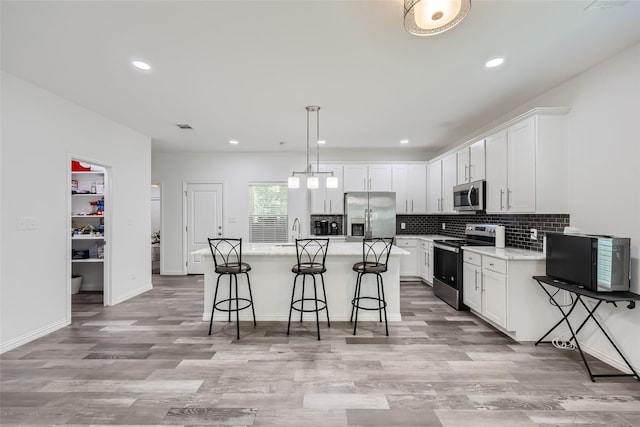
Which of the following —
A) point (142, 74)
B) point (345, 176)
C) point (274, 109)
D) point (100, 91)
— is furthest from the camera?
point (345, 176)

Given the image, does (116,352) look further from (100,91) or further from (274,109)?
(274,109)

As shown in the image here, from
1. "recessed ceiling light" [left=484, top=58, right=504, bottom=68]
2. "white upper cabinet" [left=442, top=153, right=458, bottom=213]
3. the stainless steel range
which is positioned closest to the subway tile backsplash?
the stainless steel range

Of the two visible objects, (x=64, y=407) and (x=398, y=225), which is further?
(x=398, y=225)

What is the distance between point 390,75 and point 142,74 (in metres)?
2.43

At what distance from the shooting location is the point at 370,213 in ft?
18.8

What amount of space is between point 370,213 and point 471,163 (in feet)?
6.55

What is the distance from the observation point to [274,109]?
3838mm

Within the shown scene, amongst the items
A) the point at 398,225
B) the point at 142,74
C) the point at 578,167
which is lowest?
the point at 398,225

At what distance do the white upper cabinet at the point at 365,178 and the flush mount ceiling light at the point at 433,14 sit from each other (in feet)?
13.6

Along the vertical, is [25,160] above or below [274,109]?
below

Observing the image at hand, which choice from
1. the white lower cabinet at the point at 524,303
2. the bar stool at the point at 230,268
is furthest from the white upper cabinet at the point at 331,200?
the white lower cabinet at the point at 524,303

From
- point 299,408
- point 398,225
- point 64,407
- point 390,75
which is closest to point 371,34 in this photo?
point 390,75

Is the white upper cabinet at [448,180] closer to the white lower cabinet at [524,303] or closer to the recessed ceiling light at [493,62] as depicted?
the white lower cabinet at [524,303]

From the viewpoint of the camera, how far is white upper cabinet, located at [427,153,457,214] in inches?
200
